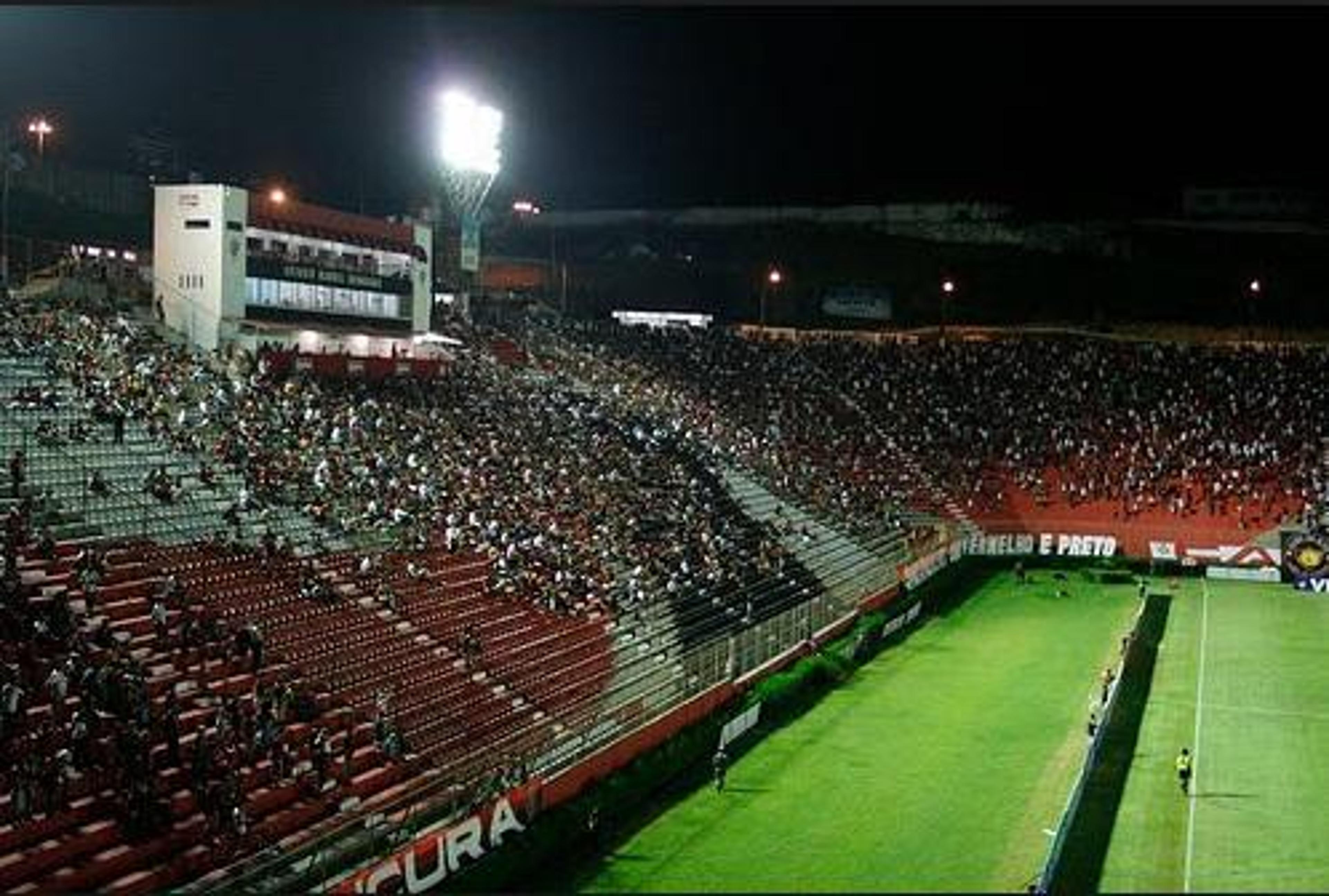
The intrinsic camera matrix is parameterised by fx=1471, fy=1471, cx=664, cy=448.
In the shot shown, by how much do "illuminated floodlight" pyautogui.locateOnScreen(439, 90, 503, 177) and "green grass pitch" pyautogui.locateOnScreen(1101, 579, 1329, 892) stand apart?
822 inches

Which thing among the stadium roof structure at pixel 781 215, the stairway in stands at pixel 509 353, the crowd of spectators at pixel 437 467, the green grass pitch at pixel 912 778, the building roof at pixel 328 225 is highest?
the stadium roof structure at pixel 781 215

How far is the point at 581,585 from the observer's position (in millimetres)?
25266

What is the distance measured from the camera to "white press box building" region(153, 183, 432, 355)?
2966cm

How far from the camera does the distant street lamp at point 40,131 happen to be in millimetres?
38719

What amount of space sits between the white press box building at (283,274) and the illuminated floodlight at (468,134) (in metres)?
2.36

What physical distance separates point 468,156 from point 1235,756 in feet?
81.3

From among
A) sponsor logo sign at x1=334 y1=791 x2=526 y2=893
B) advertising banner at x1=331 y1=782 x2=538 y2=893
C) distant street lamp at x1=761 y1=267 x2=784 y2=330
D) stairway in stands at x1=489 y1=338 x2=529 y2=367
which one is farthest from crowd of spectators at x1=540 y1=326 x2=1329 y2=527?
sponsor logo sign at x1=334 y1=791 x2=526 y2=893

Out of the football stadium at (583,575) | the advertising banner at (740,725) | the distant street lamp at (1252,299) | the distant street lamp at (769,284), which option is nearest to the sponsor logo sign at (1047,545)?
the football stadium at (583,575)

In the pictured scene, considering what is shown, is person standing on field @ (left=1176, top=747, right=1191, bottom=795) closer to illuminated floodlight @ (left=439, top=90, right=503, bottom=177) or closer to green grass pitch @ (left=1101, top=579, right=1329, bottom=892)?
green grass pitch @ (left=1101, top=579, right=1329, bottom=892)

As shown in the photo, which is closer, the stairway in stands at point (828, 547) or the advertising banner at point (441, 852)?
the advertising banner at point (441, 852)

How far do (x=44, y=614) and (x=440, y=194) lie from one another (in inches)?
1365

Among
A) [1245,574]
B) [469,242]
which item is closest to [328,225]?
[469,242]

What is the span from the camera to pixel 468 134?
38.3 m

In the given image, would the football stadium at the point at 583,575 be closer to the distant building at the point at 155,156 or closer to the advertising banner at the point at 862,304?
the distant building at the point at 155,156
